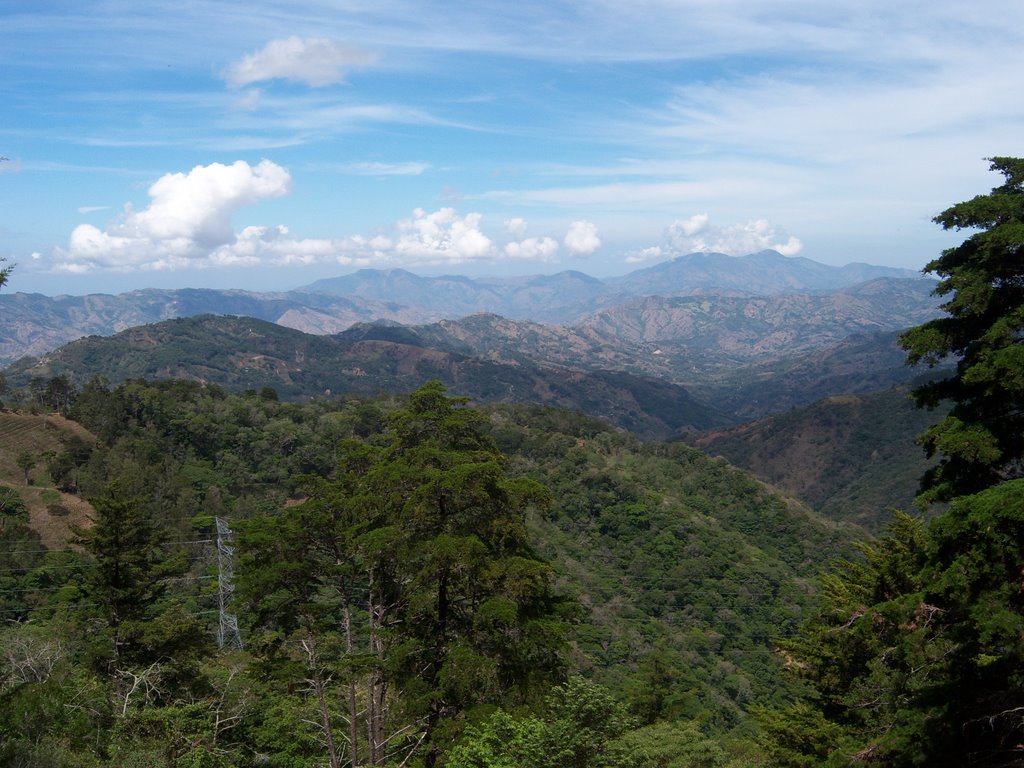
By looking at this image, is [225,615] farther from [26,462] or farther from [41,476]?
[41,476]

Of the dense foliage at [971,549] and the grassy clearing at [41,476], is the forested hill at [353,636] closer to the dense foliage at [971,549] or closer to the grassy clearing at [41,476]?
the dense foliage at [971,549]

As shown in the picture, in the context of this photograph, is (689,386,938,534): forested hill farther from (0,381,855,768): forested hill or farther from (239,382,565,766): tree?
(239,382,565,766): tree

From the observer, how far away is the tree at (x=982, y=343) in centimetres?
1101

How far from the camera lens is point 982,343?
11.7 m

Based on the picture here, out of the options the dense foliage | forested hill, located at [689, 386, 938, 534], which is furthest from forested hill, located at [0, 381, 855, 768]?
forested hill, located at [689, 386, 938, 534]

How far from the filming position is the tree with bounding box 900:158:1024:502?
1101cm

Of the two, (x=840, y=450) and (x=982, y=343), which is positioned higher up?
(x=982, y=343)

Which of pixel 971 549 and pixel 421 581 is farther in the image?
pixel 421 581

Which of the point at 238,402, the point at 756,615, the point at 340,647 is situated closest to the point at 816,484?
the point at 756,615

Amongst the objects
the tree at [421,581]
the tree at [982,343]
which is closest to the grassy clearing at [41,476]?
the tree at [421,581]

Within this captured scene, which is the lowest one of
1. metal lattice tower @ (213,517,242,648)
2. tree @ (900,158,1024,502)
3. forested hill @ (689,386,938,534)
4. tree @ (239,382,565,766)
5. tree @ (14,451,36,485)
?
forested hill @ (689,386,938,534)

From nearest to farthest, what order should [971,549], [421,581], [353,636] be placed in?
[971,549] → [421,581] → [353,636]

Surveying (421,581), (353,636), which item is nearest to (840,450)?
(353,636)

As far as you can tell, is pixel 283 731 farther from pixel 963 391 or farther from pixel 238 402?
pixel 238 402
